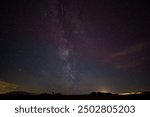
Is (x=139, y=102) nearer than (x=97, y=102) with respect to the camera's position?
No

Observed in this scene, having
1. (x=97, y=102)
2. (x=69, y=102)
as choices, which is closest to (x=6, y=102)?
(x=69, y=102)

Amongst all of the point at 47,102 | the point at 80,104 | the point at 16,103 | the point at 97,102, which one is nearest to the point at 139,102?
the point at 97,102

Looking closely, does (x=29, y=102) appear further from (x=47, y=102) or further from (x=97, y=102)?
(x=97, y=102)

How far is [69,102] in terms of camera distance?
15.6m

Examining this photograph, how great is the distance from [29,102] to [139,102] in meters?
8.40

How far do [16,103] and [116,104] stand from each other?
7514mm

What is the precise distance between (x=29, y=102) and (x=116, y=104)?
6397 millimetres

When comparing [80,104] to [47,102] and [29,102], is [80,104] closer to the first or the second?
[47,102]

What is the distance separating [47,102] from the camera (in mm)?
15398

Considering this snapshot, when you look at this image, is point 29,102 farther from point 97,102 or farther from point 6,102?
point 97,102

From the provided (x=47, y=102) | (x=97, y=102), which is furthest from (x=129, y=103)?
(x=47, y=102)

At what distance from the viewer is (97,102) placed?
15.2 metres

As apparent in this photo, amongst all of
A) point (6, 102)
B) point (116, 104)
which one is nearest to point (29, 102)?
point (6, 102)

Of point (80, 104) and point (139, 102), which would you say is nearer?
point (80, 104)
